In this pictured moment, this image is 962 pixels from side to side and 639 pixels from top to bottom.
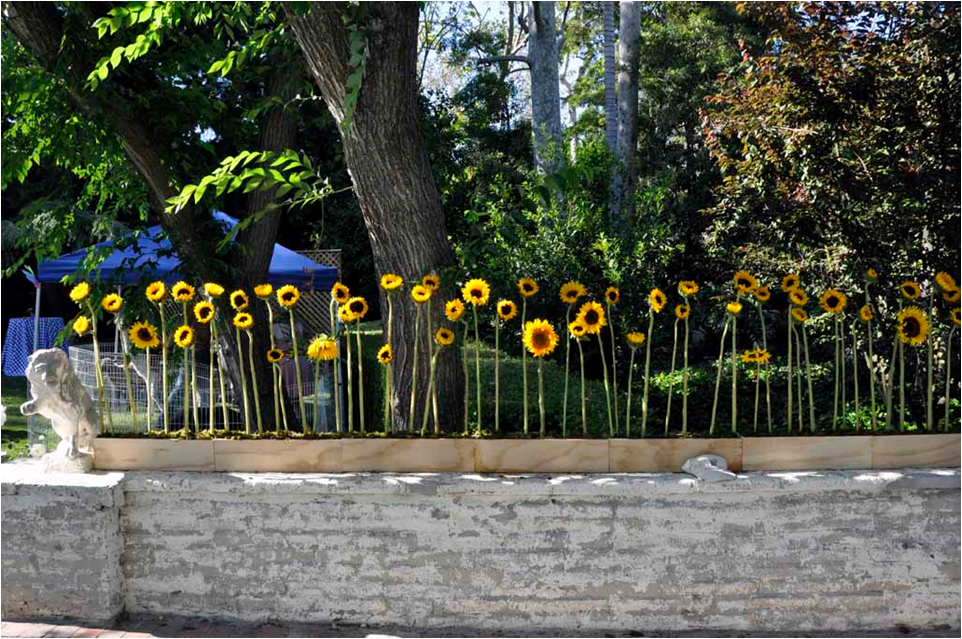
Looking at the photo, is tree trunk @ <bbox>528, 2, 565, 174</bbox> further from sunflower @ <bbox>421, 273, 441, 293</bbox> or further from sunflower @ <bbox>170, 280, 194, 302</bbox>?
sunflower @ <bbox>170, 280, 194, 302</bbox>

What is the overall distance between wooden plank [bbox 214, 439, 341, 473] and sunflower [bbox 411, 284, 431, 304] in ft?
2.37

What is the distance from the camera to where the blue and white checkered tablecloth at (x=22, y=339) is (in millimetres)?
13477

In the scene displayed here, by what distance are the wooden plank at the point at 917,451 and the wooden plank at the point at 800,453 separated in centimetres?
8

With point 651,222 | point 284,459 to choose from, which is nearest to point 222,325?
point 284,459

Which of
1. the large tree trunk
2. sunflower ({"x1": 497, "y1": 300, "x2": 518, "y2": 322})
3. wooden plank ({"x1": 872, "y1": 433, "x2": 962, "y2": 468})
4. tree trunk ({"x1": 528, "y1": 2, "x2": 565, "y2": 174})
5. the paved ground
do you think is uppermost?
tree trunk ({"x1": 528, "y1": 2, "x2": 565, "y2": 174})

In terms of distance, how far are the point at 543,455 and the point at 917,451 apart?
5.33 ft

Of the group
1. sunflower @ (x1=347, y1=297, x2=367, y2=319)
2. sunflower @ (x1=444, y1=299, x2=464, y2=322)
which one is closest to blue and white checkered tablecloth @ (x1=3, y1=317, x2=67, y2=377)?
sunflower @ (x1=347, y1=297, x2=367, y2=319)

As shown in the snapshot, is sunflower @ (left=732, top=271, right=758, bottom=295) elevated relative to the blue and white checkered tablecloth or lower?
elevated

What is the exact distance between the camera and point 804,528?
12.3 ft

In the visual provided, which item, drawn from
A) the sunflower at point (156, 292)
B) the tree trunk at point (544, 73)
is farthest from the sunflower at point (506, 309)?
the tree trunk at point (544, 73)

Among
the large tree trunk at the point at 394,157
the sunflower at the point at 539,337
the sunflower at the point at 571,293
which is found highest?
the large tree trunk at the point at 394,157

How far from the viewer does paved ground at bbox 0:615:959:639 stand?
3.78 metres

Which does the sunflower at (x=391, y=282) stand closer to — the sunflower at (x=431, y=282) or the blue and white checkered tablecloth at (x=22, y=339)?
the sunflower at (x=431, y=282)

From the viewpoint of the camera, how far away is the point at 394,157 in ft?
14.3
